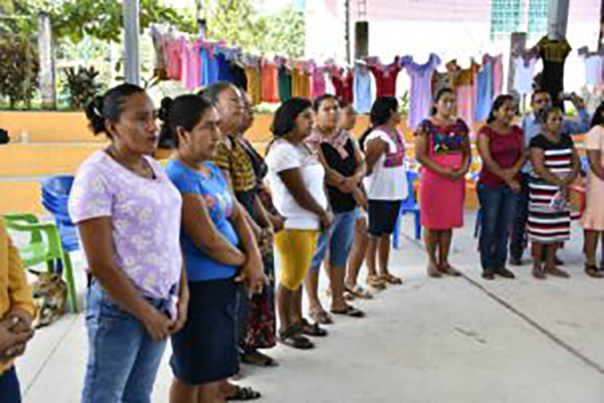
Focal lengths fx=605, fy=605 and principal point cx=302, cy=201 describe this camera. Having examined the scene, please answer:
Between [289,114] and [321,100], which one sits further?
[321,100]

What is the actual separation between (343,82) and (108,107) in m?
5.69

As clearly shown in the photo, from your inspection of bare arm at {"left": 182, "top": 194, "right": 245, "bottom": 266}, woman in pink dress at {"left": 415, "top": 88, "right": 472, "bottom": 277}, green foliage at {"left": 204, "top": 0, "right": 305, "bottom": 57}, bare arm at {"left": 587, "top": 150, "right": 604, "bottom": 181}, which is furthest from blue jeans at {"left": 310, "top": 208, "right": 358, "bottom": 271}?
green foliage at {"left": 204, "top": 0, "right": 305, "bottom": 57}

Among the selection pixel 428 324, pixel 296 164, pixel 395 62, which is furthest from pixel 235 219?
pixel 395 62

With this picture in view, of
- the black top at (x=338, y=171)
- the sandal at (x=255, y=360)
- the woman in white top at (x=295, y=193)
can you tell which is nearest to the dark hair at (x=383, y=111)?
the black top at (x=338, y=171)

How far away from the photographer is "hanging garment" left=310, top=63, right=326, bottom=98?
7145 millimetres

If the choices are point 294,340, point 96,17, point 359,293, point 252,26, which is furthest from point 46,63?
point 252,26

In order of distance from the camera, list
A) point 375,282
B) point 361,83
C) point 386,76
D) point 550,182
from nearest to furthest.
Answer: point 375,282
point 550,182
point 386,76
point 361,83

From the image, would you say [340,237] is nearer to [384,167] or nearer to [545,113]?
[384,167]

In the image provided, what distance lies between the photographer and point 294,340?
10.7 ft

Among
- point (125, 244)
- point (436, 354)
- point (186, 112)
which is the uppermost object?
point (186, 112)

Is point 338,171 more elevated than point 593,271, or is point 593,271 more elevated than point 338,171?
point 338,171

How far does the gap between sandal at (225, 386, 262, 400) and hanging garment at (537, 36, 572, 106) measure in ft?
14.7

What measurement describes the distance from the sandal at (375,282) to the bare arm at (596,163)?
1.85 m

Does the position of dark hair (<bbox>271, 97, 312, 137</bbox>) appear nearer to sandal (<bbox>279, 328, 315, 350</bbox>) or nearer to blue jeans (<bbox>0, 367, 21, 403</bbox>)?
sandal (<bbox>279, 328, 315, 350</bbox>)
